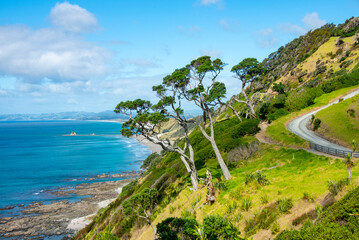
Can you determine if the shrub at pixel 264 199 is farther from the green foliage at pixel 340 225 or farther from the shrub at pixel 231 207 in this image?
the green foliage at pixel 340 225

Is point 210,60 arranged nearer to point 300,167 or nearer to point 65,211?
point 300,167

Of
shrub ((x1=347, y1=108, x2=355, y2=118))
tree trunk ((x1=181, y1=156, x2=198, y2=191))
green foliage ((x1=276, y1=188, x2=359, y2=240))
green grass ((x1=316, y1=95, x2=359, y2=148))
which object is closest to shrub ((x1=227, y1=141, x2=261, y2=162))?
tree trunk ((x1=181, y1=156, x2=198, y2=191))

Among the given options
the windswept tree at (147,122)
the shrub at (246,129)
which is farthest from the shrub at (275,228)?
the shrub at (246,129)

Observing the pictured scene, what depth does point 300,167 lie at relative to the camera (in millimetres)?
19531

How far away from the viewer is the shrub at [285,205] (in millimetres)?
13080

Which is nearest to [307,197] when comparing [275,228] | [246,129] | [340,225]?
[275,228]

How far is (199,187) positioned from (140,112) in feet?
28.8

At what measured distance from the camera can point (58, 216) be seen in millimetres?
44750

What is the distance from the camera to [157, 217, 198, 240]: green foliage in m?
12.5

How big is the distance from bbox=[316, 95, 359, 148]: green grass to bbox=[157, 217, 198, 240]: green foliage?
2132cm

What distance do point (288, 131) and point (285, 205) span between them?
20095 millimetres

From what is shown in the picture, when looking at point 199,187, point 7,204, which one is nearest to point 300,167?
point 199,187

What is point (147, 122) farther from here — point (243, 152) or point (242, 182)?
point (243, 152)

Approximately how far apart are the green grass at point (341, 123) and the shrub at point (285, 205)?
657 inches
